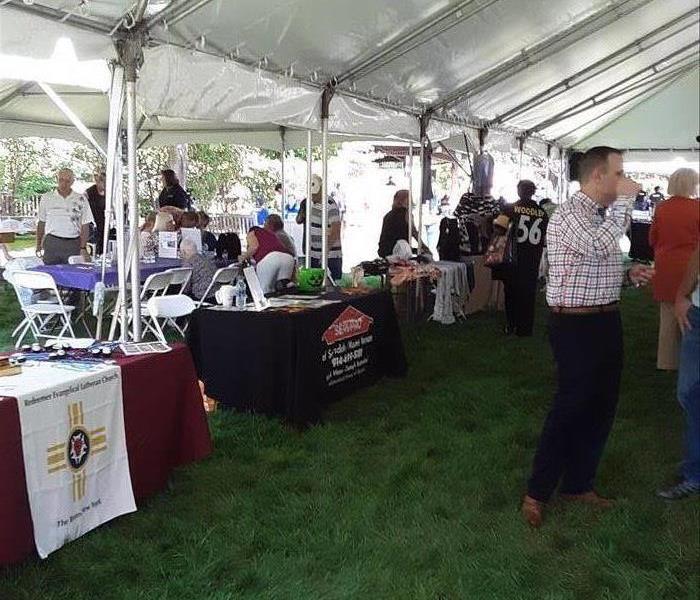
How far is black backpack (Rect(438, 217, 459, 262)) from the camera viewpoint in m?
7.91

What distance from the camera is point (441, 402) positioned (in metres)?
4.66

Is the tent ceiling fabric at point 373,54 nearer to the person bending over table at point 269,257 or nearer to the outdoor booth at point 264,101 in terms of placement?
the outdoor booth at point 264,101

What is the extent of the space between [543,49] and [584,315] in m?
4.93

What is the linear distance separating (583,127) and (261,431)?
9.49 meters

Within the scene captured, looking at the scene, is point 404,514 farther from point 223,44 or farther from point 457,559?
point 223,44

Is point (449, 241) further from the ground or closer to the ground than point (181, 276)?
further from the ground

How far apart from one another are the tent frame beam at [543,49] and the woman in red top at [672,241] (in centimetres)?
264

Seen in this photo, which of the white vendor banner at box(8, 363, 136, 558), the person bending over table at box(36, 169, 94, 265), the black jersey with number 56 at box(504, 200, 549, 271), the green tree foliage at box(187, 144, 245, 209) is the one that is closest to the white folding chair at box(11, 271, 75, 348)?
the person bending over table at box(36, 169, 94, 265)

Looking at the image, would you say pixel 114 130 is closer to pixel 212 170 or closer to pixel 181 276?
pixel 181 276

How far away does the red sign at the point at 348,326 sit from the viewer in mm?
4342

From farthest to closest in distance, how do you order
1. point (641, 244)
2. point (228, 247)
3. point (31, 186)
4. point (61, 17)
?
point (31, 186)
point (228, 247)
point (641, 244)
point (61, 17)

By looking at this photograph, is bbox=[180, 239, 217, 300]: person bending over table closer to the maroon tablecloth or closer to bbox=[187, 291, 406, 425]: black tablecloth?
bbox=[187, 291, 406, 425]: black tablecloth

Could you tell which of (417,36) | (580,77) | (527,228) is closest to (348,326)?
(417,36)

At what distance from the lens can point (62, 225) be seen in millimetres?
7340
